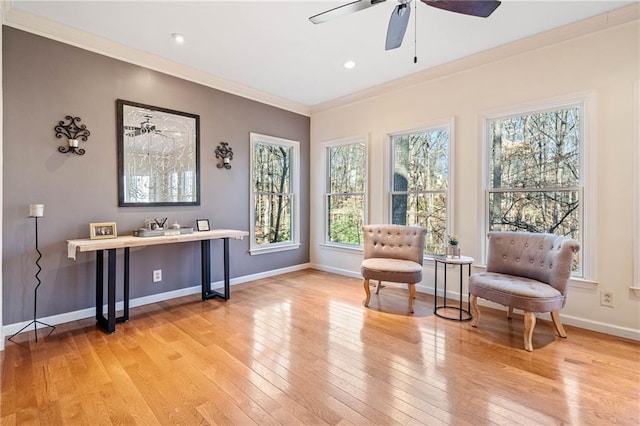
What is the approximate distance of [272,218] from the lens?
4941 mm

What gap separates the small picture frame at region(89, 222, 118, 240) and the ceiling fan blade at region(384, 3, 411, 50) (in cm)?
312

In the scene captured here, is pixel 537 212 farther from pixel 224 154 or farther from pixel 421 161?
pixel 224 154

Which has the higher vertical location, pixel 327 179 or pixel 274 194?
pixel 327 179

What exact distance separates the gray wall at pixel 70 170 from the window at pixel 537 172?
3.49 metres

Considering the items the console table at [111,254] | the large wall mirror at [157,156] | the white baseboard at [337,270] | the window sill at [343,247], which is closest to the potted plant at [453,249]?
the window sill at [343,247]

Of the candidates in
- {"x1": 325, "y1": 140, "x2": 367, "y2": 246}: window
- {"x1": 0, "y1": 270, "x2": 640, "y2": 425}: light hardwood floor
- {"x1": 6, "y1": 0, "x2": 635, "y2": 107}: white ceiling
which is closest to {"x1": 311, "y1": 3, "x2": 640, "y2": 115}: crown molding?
{"x1": 6, "y1": 0, "x2": 635, "y2": 107}: white ceiling

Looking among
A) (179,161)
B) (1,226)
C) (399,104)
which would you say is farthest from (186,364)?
(399,104)

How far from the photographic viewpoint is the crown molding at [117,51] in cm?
271

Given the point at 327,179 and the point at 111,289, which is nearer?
the point at 111,289

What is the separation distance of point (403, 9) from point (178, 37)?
224 centimetres

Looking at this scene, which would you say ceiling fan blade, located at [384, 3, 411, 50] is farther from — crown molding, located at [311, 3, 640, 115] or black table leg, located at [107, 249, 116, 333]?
black table leg, located at [107, 249, 116, 333]

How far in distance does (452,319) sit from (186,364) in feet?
8.17

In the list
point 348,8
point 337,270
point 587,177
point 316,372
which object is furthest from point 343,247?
point 348,8

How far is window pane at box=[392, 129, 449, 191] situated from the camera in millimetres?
3945
